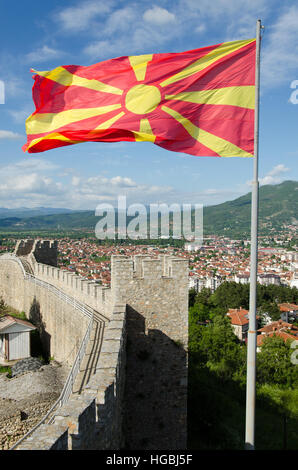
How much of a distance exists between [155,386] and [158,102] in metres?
5.70

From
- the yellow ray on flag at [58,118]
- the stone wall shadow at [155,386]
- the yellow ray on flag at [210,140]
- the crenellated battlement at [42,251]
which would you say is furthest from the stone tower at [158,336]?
the crenellated battlement at [42,251]

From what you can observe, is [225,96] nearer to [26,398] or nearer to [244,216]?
[26,398]

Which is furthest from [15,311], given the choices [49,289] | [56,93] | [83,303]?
[56,93]

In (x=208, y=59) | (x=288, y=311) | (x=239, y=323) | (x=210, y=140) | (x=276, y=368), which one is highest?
(x=208, y=59)

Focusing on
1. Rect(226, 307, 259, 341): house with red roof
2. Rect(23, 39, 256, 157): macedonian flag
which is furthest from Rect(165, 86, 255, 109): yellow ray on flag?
Rect(226, 307, 259, 341): house with red roof

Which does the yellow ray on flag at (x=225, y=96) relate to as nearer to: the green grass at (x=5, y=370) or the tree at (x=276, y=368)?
the green grass at (x=5, y=370)

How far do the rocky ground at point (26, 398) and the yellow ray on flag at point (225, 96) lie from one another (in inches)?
273

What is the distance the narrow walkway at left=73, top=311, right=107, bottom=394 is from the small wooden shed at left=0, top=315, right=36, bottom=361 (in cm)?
548

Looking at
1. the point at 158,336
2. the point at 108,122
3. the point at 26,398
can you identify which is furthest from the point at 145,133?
the point at 26,398

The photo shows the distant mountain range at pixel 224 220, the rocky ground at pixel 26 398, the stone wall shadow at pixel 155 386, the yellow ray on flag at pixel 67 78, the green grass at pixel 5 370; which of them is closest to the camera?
the yellow ray on flag at pixel 67 78

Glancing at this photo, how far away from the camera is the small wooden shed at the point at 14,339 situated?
40.9 ft

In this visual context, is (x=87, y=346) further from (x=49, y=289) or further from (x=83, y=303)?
(x=49, y=289)

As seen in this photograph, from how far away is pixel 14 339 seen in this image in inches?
496

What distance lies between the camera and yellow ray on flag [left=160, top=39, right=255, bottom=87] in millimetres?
4922
